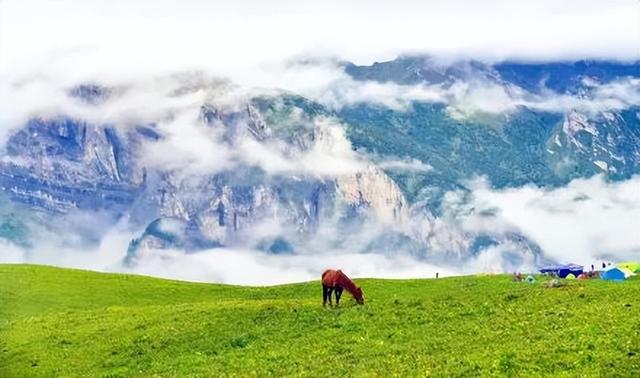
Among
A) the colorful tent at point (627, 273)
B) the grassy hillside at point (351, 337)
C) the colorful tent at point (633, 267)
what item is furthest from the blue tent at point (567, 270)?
the grassy hillside at point (351, 337)

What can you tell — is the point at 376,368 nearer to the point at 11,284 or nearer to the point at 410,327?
the point at 410,327

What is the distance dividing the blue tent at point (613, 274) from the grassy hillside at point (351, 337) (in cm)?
1252

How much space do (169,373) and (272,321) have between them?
31.4 ft

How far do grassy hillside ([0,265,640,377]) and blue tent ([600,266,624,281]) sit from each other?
12519 mm

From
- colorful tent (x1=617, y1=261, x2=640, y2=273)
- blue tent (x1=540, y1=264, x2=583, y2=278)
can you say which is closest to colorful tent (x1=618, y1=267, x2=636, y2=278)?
colorful tent (x1=617, y1=261, x2=640, y2=273)

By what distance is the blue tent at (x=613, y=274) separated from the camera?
72188mm

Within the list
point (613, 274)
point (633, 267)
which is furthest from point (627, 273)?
point (633, 267)

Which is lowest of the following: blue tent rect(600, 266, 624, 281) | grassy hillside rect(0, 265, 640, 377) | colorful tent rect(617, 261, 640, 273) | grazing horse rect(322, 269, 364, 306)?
grassy hillside rect(0, 265, 640, 377)

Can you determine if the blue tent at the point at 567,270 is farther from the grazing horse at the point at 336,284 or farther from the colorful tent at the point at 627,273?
the grazing horse at the point at 336,284

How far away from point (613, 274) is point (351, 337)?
40.3 m

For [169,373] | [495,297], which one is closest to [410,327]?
[495,297]

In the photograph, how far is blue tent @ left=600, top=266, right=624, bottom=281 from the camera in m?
72.2

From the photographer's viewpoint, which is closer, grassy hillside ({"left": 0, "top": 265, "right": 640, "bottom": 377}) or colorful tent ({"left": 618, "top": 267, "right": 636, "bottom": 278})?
grassy hillside ({"left": 0, "top": 265, "right": 640, "bottom": 377})

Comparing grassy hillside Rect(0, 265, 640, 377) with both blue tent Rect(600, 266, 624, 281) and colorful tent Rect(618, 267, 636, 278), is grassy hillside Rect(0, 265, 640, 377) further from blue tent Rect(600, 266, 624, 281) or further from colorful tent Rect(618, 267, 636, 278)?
colorful tent Rect(618, 267, 636, 278)
